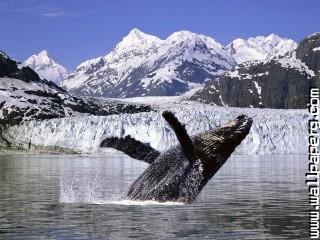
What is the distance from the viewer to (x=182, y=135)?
15.6m

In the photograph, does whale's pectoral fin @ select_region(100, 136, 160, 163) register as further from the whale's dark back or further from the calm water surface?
the calm water surface

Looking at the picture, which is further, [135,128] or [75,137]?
[75,137]

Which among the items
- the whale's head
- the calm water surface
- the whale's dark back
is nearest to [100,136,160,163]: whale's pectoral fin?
the whale's dark back

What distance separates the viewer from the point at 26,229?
14.6 metres

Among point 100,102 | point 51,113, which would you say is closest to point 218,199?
point 51,113

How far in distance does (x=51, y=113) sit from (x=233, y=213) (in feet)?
421

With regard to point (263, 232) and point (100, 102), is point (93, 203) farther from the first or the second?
point (100, 102)

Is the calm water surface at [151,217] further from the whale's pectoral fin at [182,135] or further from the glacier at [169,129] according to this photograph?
the glacier at [169,129]

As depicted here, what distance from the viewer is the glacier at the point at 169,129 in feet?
265

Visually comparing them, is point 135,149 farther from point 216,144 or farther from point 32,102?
point 32,102

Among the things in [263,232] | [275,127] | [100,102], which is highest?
[100,102]

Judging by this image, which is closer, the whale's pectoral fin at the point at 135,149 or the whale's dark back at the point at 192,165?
the whale's dark back at the point at 192,165

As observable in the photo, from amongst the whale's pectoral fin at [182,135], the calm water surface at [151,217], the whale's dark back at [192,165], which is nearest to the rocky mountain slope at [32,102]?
the calm water surface at [151,217]

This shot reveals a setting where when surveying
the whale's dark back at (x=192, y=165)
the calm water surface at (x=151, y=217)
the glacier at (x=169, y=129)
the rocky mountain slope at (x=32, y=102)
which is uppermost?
the rocky mountain slope at (x=32, y=102)
